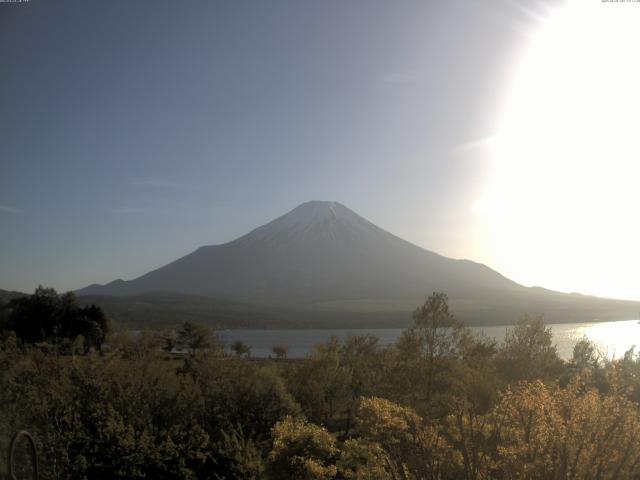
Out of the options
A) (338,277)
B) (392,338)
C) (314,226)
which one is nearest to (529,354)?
(392,338)

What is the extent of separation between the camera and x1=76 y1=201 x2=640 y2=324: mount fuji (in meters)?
120

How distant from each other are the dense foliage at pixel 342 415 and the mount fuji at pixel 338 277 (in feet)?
277

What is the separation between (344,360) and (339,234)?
148862mm

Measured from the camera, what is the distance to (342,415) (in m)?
14.8

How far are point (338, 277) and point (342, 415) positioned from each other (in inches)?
5087

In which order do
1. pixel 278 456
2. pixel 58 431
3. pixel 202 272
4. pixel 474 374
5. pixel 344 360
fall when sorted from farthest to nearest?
pixel 202 272, pixel 344 360, pixel 474 374, pixel 58 431, pixel 278 456

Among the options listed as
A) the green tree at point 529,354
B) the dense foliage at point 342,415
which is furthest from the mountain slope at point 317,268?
the dense foliage at point 342,415

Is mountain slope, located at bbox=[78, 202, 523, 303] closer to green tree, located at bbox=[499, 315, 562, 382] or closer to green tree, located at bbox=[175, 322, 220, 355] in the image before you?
green tree, located at bbox=[175, 322, 220, 355]

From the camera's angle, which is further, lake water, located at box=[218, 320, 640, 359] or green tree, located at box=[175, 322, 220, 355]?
lake water, located at box=[218, 320, 640, 359]

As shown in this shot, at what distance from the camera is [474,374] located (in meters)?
13.1

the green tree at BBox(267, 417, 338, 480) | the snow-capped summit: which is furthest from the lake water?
the snow-capped summit

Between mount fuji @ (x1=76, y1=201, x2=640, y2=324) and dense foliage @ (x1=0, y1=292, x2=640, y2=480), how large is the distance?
84.5 m

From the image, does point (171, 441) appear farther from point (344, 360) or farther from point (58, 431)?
point (344, 360)

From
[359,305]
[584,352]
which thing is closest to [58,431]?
[584,352]
